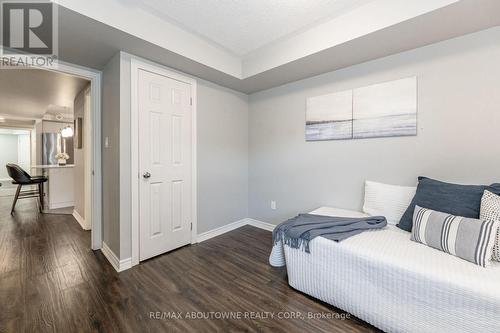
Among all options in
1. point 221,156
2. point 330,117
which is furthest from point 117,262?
point 330,117

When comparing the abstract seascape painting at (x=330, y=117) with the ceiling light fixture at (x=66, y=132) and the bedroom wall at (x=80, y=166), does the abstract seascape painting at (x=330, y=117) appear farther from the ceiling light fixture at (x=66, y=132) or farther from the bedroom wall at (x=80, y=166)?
the ceiling light fixture at (x=66, y=132)

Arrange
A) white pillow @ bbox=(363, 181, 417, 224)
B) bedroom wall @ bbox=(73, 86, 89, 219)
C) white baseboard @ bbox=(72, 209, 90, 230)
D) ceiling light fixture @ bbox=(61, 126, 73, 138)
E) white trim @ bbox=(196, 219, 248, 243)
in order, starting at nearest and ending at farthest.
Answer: white pillow @ bbox=(363, 181, 417, 224) < white trim @ bbox=(196, 219, 248, 243) < white baseboard @ bbox=(72, 209, 90, 230) < bedroom wall @ bbox=(73, 86, 89, 219) < ceiling light fixture @ bbox=(61, 126, 73, 138)

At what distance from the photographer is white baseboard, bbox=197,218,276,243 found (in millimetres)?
2908

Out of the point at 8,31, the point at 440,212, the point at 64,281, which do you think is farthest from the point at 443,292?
the point at 8,31

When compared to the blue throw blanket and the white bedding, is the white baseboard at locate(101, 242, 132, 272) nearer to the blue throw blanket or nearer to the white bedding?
the blue throw blanket

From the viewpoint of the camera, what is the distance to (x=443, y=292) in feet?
3.82

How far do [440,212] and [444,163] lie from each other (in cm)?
61

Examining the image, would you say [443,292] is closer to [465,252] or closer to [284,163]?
[465,252]

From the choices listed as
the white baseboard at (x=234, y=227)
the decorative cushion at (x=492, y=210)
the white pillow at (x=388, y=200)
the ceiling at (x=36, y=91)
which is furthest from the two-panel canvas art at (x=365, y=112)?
the ceiling at (x=36, y=91)

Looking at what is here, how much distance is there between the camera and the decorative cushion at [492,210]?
1.29m

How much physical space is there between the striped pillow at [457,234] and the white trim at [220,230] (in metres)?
2.32

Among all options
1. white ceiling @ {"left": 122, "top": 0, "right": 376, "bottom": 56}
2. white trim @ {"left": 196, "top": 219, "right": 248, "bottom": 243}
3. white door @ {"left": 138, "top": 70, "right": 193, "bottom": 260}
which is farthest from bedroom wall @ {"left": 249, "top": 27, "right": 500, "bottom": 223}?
white door @ {"left": 138, "top": 70, "right": 193, "bottom": 260}

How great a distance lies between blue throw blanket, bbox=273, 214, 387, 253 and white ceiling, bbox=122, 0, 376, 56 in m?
1.91

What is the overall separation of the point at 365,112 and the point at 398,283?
1.71 meters
